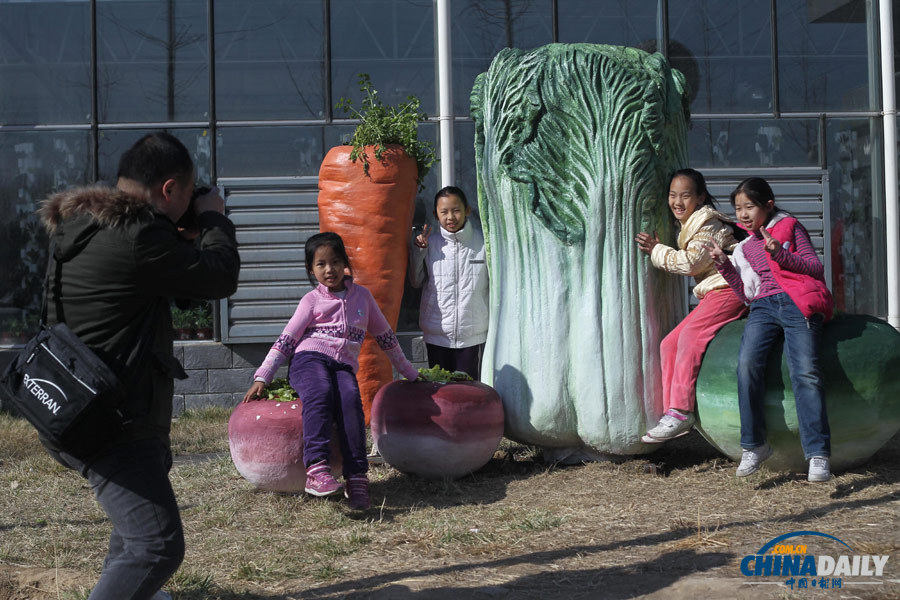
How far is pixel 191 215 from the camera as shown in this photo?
2.94 meters

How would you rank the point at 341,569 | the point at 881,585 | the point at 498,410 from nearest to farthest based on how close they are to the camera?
the point at 881,585, the point at 341,569, the point at 498,410

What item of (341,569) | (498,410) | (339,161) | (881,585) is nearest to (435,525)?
(341,569)

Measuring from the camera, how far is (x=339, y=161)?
19.5ft

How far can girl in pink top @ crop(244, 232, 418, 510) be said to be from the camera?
451 cm

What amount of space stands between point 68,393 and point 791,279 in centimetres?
351

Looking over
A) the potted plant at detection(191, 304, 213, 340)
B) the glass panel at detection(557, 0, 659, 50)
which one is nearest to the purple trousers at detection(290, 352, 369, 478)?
the potted plant at detection(191, 304, 213, 340)

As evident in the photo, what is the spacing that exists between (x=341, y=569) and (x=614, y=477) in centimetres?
193

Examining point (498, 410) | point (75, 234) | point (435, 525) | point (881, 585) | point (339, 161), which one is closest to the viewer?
point (75, 234)

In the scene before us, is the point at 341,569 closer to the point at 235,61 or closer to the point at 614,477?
the point at 614,477

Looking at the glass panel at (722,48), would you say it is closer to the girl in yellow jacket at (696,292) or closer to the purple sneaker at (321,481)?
the girl in yellow jacket at (696,292)

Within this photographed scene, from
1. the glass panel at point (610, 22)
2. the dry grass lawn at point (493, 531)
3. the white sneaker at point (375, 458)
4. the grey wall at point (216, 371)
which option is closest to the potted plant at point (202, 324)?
the grey wall at point (216, 371)

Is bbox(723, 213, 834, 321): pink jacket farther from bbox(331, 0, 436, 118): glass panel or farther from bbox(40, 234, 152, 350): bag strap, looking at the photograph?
bbox(331, 0, 436, 118): glass panel

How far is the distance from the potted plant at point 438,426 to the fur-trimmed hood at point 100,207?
8.26ft

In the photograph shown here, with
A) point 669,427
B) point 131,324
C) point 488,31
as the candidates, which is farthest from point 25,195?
point 131,324
